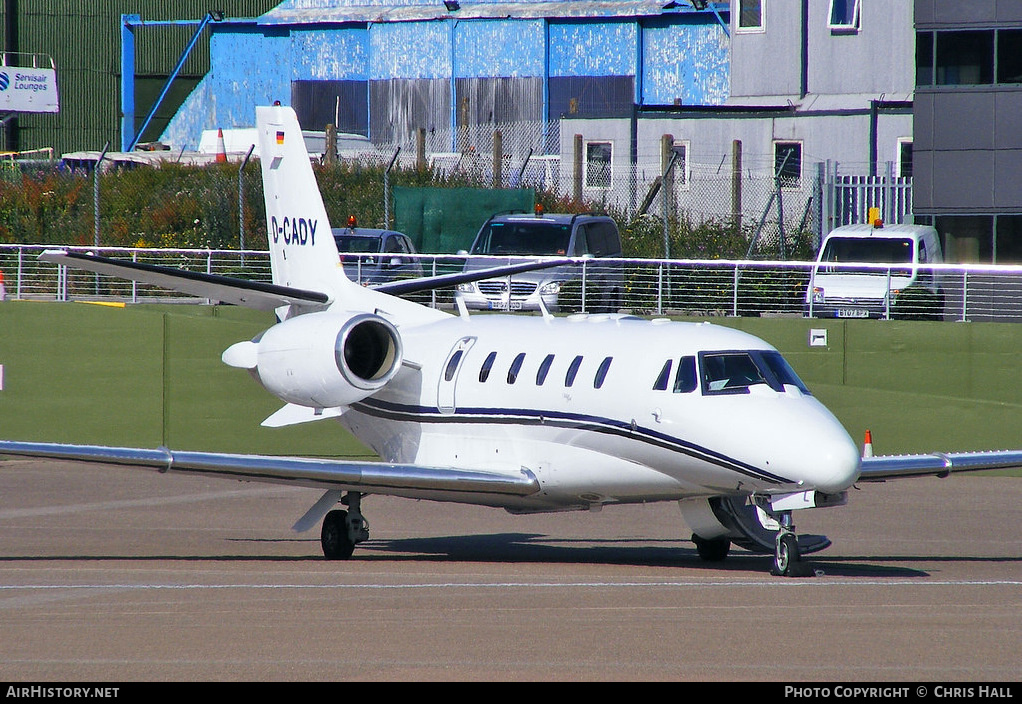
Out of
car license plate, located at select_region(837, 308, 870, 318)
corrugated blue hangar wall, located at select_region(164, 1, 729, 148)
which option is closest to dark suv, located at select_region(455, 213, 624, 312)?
car license plate, located at select_region(837, 308, 870, 318)

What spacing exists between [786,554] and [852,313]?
1440 cm

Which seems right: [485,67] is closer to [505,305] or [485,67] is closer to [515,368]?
[505,305]

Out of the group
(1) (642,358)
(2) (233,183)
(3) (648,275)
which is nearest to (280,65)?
(2) (233,183)

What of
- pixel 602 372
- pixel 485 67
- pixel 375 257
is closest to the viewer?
pixel 602 372

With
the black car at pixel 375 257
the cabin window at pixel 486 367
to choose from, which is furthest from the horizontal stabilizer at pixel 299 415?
the black car at pixel 375 257

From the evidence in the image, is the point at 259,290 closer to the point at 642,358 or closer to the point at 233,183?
the point at 642,358

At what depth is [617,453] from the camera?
14844 mm

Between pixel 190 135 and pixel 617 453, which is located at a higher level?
→ pixel 190 135

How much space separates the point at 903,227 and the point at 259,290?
1745 centimetres

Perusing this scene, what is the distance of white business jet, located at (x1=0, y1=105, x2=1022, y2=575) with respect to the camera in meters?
13.8

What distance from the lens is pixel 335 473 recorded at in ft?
51.2

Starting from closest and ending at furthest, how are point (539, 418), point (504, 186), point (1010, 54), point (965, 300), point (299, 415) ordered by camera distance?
point (539, 418) < point (299, 415) < point (965, 300) < point (1010, 54) < point (504, 186)

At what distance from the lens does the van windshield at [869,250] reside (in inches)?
1207

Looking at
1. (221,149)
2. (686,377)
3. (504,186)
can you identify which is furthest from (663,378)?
(221,149)
